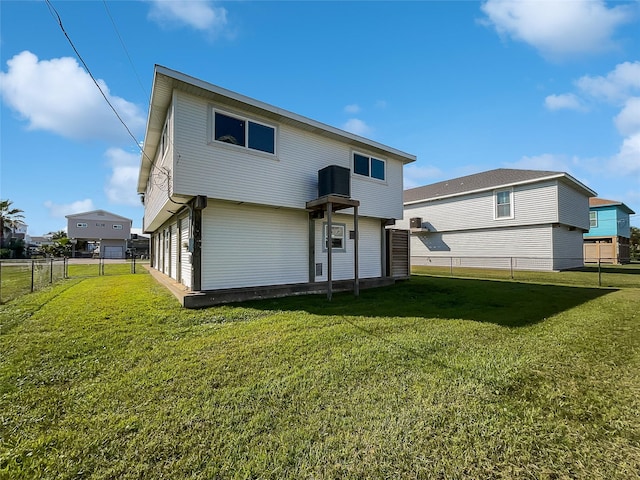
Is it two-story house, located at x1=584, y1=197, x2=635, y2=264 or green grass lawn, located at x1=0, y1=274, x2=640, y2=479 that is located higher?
two-story house, located at x1=584, y1=197, x2=635, y2=264

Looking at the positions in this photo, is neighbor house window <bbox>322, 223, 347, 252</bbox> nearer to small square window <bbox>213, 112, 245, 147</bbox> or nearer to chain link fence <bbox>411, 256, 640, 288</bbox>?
small square window <bbox>213, 112, 245, 147</bbox>

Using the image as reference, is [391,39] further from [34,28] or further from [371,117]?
[34,28]

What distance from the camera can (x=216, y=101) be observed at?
287 inches

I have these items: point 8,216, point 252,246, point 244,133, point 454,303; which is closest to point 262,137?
point 244,133

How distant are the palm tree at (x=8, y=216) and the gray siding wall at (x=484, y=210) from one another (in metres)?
41.0

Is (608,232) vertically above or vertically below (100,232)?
below

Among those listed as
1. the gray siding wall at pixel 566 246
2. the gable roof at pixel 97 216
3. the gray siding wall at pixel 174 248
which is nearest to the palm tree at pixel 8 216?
Result: the gable roof at pixel 97 216

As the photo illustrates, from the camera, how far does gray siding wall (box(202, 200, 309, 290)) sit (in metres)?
7.61

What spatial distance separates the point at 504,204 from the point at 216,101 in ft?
56.3

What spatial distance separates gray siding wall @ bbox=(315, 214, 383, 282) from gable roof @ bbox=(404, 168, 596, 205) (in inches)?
421

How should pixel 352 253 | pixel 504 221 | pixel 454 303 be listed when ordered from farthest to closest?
pixel 504 221 < pixel 352 253 < pixel 454 303

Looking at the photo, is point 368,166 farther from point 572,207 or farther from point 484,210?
point 572,207

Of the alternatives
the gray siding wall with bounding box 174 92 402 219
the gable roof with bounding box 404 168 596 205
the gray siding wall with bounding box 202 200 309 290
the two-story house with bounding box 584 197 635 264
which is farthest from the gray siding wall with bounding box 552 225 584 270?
the gray siding wall with bounding box 202 200 309 290

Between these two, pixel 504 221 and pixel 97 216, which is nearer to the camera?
pixel 504 221
